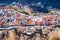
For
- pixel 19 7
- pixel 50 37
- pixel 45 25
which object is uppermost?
pixel 19 7

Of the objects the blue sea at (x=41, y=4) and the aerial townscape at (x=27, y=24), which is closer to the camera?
the aerial townscape at (x=27, y=24)

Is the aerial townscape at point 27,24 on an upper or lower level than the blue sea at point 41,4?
lower

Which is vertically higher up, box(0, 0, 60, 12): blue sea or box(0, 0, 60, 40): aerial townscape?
box(0, 0, 60, 12): blue sea

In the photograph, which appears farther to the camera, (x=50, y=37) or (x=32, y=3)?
(x=32, y=3)

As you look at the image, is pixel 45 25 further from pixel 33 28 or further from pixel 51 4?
pixel 51 4

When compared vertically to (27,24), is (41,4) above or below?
above

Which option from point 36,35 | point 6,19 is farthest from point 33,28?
point 6,19

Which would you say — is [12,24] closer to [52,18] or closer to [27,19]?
[27,19]

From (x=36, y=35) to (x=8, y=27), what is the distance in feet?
1.54

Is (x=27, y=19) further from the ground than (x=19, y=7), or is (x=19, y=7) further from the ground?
(x=19, y=7)

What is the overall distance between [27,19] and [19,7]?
0.83ft

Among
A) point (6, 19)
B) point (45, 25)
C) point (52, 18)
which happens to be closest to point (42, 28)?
→ point (45, 25)

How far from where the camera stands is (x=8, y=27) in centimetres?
256

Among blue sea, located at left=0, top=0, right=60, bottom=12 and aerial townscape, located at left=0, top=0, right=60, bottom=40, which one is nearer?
aerial townscape, located at left=0, top=0, right=60, bottom=40
